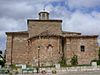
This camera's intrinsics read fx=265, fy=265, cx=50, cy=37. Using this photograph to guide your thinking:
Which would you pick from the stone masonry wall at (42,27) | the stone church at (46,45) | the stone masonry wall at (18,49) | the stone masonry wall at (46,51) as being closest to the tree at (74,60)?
the stone church at (46,45)

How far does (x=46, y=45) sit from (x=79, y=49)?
262 inches

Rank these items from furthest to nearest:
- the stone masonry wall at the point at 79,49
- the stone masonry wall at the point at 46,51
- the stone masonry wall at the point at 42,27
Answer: the stone masonry wall at the point at 42,27, the stone masonry wall at the point at 79,49, the stone masonry wall at the point at 46,51

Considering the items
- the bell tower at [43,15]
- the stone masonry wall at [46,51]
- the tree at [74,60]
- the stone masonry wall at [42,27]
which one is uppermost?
the bell tower at [43,15]

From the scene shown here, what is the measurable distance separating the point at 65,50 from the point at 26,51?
23.3 ft

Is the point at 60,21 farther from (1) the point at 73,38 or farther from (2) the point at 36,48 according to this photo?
(2) the point at 36,48

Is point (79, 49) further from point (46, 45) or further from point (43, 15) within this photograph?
point (43, 15)

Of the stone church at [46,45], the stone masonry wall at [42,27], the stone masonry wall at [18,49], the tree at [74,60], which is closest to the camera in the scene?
the stone church at [46,45]

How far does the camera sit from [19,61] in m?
48.0

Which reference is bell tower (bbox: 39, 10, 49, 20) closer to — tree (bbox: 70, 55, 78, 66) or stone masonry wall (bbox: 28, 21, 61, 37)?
stone masonry wall (bbox: 28, 21, 61, 37)

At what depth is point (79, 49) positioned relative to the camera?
47.1m

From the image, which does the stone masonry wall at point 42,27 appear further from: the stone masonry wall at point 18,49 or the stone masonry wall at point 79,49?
the stone masonry wall at point 79,49

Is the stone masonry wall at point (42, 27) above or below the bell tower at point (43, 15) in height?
below

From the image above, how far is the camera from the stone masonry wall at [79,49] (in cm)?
4662

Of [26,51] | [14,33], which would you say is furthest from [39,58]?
[14,33]
